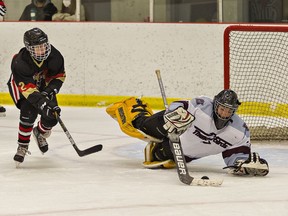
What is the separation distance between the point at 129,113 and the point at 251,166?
88 centimetres

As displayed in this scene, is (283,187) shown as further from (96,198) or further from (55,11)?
(55,11)

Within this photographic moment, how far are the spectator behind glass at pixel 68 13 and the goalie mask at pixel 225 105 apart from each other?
362 cm

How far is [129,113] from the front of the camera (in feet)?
17.5

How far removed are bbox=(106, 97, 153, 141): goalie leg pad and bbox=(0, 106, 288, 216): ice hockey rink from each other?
0.63 feet

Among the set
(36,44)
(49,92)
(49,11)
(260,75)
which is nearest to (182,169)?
(49,92)

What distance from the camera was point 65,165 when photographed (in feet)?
17.5

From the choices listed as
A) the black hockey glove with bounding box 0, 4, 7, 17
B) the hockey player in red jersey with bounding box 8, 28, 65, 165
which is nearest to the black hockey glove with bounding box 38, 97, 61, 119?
the hockey player in red jersey with bounding box 8, 28, 65, 165

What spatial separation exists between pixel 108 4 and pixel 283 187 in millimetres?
3984

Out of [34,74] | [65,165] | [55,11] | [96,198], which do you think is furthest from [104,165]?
[55,11]

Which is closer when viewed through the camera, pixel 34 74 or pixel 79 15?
pixel 34 74

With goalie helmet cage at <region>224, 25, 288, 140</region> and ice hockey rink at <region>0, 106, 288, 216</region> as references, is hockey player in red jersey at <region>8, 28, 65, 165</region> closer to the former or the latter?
ice hockey rink at <region>0, 106, 288, 216</region>

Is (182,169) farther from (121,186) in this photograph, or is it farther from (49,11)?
(49,11)

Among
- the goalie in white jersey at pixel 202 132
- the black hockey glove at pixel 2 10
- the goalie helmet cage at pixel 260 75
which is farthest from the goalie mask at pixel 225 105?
the black hockey glove at pixel 2 10

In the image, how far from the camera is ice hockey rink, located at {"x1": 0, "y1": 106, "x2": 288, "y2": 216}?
4031mm
